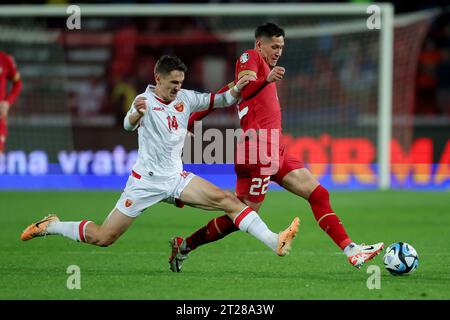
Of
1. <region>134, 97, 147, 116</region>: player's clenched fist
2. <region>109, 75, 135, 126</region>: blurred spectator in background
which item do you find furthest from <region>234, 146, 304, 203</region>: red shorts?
<region>109, 75, 135, 126</region>: blurred spectator in background

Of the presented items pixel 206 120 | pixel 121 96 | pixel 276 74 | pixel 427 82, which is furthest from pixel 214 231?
pixel 427 82

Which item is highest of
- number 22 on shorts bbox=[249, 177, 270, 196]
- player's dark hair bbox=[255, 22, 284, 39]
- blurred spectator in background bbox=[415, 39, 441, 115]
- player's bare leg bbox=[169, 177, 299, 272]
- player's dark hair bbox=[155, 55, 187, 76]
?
blurred spectator in background bbox=[415, 39, 441, 115]

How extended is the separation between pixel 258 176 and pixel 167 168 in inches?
31.3

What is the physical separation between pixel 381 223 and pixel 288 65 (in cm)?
559

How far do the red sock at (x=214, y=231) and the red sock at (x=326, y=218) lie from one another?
69 cm

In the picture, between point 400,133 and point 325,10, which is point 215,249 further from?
point 400,133

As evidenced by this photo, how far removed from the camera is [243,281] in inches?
277

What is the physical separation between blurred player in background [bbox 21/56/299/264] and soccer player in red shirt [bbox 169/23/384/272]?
0.32m

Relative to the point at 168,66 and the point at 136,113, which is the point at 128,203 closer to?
the point at 136,113

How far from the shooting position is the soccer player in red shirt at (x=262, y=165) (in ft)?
24.8

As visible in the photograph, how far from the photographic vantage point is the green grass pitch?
21.4 ft

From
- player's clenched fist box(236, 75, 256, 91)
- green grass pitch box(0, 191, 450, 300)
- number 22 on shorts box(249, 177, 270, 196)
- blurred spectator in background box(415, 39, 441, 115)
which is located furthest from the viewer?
blurred spectator in background box(415, 39, 441, 115)

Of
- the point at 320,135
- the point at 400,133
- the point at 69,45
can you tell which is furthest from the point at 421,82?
the point at 69,45

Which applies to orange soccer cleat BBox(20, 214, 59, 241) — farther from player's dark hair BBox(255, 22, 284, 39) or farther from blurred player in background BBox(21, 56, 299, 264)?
player's dark hair BBox(255, 22, 284, 39)
